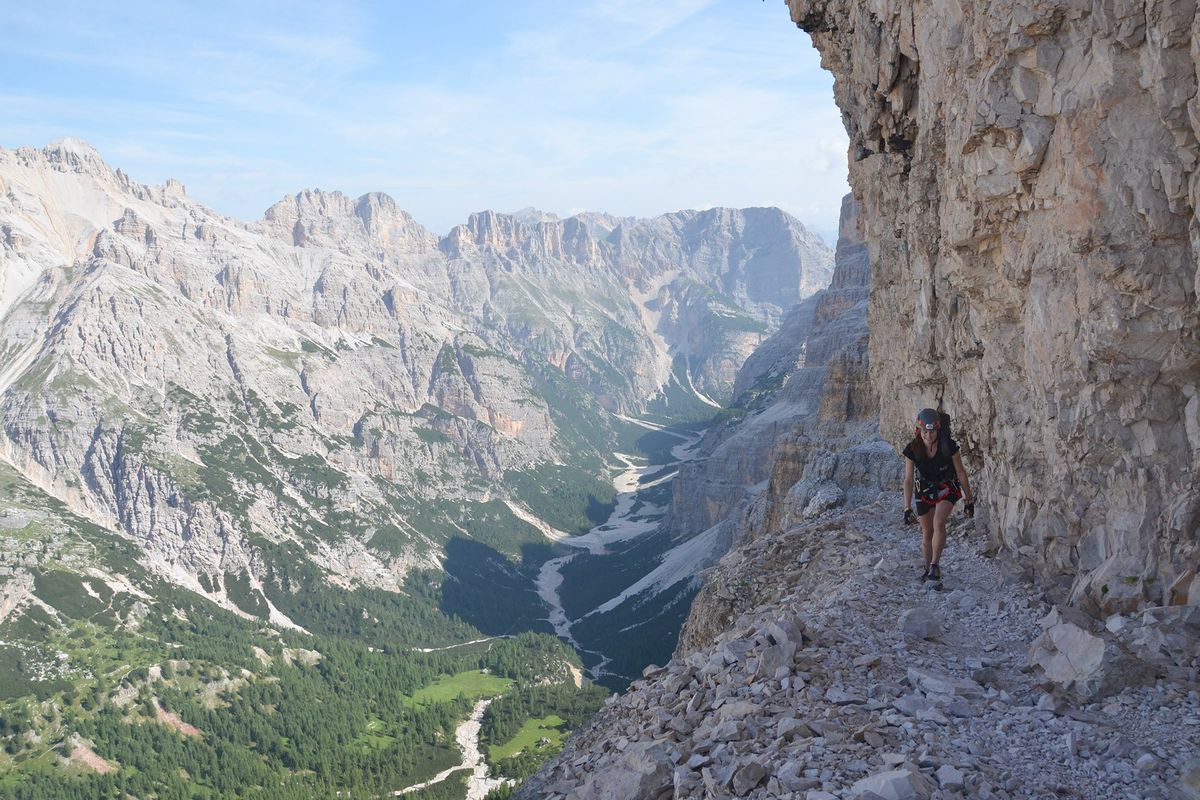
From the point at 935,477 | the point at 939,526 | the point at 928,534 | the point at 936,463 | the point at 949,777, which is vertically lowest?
the point at 949,777

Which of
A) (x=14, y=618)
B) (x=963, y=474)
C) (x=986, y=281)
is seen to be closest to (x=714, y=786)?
(x=963, y=474)

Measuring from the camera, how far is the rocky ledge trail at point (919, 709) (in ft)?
32.3

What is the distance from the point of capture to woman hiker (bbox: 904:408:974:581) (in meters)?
17.6

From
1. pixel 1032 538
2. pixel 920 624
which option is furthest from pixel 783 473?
pixel 920 624

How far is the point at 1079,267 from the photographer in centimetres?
1566

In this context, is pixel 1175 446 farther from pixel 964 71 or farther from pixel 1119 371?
pixel 964 71

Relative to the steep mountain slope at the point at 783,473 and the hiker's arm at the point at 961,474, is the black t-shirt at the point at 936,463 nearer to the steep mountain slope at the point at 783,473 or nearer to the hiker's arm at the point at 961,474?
the hiker's arm at the point at 961,474

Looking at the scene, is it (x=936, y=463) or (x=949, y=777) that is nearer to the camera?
(x=949, y=777)

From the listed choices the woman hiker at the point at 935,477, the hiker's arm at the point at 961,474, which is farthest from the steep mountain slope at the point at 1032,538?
the hiker's arm at the point at 961,474

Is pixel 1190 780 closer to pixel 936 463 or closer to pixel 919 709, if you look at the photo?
pixel 919 709

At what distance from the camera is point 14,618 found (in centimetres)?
14562

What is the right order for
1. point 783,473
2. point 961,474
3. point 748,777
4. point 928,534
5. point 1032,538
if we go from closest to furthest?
point 748,777, point 1032,538, point 961,474, point 928,534, point 783,473

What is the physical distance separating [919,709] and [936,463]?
24.9 feet

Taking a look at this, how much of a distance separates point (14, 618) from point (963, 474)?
575 ft
